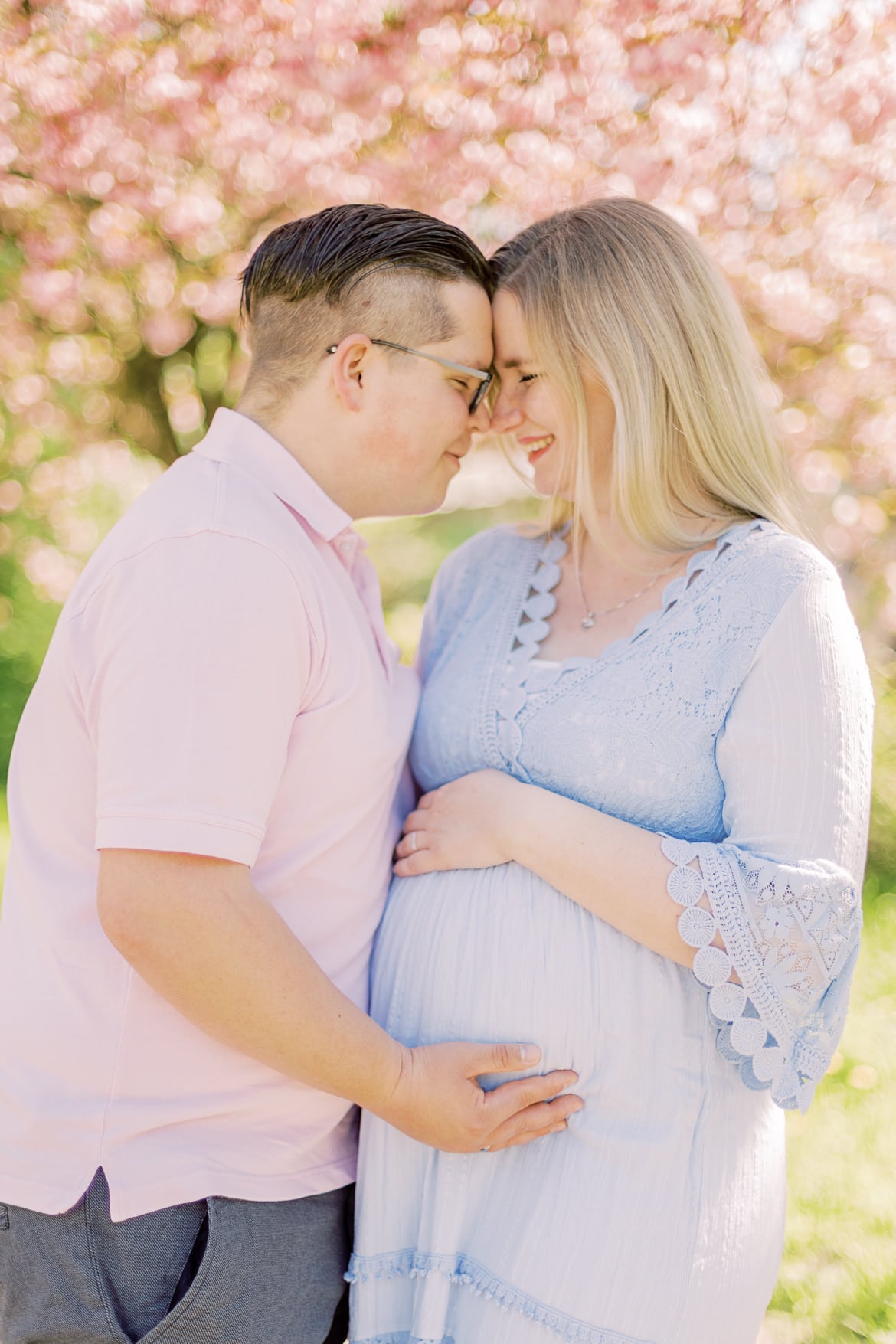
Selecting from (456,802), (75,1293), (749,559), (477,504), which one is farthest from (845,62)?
(477,504)

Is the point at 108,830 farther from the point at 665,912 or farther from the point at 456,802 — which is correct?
the point at 665,912

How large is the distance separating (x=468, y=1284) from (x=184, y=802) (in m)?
0.98

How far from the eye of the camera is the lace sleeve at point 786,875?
1.79 meters

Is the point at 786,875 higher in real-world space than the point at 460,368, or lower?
lower

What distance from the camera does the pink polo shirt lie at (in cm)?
155

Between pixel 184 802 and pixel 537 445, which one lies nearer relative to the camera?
pixel 184 802

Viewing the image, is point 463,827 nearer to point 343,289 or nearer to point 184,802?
point 184,802

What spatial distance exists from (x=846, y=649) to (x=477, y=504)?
8809 millimetres

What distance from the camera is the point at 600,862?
1.90m

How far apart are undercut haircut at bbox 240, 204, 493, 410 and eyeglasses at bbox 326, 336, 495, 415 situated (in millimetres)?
11

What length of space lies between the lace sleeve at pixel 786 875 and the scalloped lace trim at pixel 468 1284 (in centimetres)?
47

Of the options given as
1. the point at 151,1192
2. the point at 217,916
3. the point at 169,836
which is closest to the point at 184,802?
the point at 169,836

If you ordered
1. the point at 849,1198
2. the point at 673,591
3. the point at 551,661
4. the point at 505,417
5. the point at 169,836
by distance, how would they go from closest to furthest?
the point at 169,836
the point at 673,591
the point at 551,661
the point at 505,417
the point at 849,1198

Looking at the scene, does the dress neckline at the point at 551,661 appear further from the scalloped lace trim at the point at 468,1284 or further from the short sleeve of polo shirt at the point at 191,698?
the scalloped lace trim at the point at 468,1284
